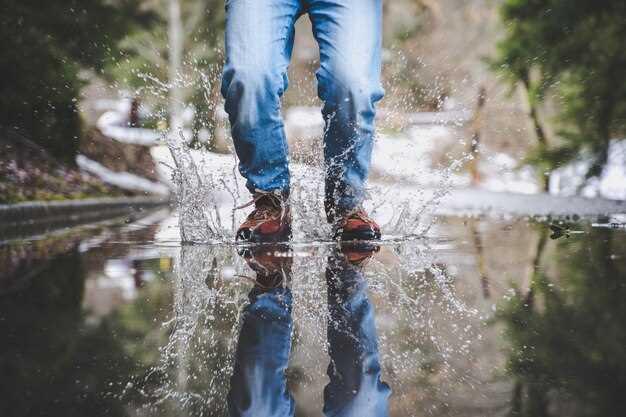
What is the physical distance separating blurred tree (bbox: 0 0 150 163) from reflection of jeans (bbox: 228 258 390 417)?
537 cm

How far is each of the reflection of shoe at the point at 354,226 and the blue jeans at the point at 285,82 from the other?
49 millimetres

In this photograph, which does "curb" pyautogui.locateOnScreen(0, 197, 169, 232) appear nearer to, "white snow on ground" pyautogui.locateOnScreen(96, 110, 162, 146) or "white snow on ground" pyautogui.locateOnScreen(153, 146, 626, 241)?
"white snow on ground" pyautogui.locateOnScreen(153, 146, 626, 241)

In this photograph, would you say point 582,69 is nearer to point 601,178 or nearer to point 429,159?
point 601,178

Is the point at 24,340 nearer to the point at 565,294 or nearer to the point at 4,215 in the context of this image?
the point at 565,294

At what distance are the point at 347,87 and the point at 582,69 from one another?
5.12m

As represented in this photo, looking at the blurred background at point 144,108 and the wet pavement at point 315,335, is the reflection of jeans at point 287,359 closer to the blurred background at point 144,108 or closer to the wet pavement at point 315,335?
→ the wet pavement at point 315,335

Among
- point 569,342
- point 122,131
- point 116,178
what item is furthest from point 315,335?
point 122,131

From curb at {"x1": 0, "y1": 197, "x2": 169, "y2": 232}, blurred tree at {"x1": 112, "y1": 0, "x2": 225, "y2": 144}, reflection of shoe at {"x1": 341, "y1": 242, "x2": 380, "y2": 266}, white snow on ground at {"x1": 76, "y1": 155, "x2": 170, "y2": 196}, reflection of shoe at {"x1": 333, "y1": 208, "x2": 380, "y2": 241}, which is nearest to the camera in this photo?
reflection of shoe at {"x1": 341, "y1": 242, "x2": 380, "y2": 266}

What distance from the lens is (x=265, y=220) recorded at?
3605 mm

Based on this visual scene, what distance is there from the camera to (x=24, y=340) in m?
1.71

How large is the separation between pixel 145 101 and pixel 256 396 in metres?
16.0

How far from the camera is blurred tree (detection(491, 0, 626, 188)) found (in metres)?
7.62

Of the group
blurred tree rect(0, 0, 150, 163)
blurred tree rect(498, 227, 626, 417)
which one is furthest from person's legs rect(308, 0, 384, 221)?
blurred tree rect(0, 0, 150, 163)

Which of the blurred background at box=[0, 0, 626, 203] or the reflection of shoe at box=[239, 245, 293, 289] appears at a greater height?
the blurred background at box=[0, 0, 626, 203]
